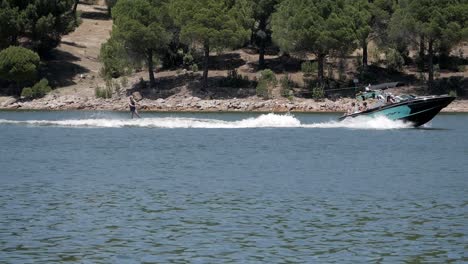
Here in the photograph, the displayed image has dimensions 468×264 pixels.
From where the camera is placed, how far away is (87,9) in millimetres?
134625

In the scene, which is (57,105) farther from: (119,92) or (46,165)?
(46,165)

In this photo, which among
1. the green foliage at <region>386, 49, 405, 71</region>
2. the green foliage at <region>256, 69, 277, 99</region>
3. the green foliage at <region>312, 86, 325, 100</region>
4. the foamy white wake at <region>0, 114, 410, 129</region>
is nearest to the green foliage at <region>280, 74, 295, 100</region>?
the green foliage at <region>256, 69, 277, 99</region>

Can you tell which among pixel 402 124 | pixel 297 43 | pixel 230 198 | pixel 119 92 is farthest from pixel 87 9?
pixel 230 198

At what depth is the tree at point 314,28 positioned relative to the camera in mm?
86500

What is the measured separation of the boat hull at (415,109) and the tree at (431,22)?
26445 millimetres

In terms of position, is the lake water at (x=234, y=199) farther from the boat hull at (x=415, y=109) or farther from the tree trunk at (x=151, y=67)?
the tree trunk at (x=151, y=67)

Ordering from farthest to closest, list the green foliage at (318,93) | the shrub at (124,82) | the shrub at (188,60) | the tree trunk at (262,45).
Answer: the shrub at (188,60), the tree trunk at (262,45), the shrub at (124,82), the green foliage at (318,93)

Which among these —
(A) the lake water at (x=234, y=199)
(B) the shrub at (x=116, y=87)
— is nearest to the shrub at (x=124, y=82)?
(B) the shrub at (x=116, y=87)

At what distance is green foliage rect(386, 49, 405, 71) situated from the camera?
96.2m

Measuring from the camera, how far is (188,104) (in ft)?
298

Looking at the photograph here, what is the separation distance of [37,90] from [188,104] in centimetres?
1531

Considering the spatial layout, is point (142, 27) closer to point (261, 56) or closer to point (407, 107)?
point (261, 56)

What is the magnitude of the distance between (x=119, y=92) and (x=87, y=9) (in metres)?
41.7

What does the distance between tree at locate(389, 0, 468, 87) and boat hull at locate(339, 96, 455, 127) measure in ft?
86.8
